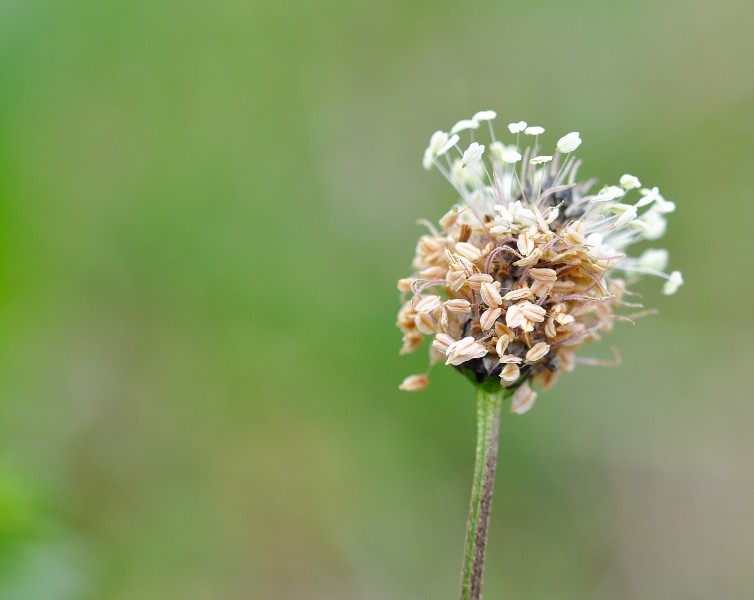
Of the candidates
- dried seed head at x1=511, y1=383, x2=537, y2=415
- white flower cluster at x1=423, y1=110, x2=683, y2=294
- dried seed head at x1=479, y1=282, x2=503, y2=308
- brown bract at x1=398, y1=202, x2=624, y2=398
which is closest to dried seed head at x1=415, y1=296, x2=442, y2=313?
brown bract at x1=398, y1=202, x2=624, y2=398

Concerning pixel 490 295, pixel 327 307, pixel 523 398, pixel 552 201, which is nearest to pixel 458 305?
pixel 490 295

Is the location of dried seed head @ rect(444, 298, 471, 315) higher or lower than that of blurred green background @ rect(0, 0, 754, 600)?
lower

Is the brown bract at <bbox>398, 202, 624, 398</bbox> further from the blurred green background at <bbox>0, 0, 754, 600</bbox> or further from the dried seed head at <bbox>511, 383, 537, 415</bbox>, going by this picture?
the blurred green background at <bbox>0, 0, 754, 600</bbox>

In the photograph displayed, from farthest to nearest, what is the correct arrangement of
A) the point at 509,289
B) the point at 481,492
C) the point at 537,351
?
the point at 509,289, the point at 537,351, the point at 481,492

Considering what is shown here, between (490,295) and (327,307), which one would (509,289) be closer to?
(490,295)

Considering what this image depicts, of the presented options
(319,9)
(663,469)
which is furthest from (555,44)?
(663,469)
